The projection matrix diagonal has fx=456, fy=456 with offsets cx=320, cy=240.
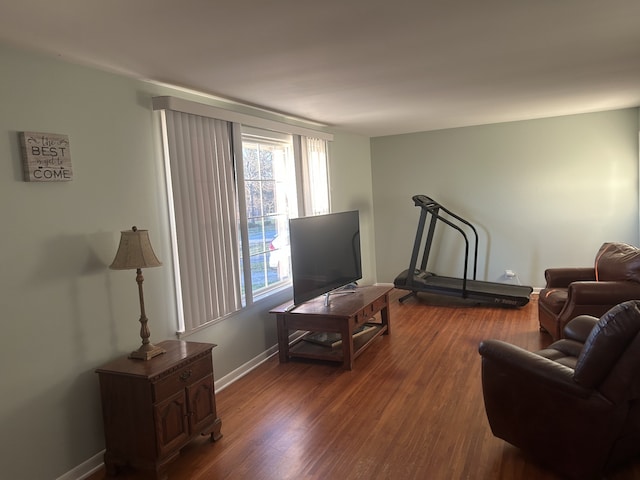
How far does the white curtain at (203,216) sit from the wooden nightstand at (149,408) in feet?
2.05

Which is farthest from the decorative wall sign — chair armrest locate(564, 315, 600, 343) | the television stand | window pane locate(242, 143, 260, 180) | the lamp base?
chair armrest locate(564, 315, 600, 343)

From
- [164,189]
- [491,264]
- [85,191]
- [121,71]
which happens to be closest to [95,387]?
[85,191]

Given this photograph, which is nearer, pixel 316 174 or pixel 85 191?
pixel 85 191

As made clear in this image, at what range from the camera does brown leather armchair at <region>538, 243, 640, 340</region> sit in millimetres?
3561

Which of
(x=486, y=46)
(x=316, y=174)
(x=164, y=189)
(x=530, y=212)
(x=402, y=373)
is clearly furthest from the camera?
(x=530, y=212)

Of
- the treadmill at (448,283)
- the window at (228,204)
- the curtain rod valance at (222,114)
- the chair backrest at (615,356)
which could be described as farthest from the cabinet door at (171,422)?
the treadmill at (448,283)

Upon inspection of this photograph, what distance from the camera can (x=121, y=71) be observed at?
2.62m

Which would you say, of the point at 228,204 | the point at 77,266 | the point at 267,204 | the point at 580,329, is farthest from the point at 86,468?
the point at 580,329

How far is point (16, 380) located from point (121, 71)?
172 centimetres

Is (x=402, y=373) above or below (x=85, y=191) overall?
below

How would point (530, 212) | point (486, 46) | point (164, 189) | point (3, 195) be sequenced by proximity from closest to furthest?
point (3, 195), point (486, 46), point (164, 189), point (530, 212)

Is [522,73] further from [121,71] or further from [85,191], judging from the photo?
[85,191]

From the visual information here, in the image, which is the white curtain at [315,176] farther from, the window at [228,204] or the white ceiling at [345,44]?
the white ceiling at [345,44]

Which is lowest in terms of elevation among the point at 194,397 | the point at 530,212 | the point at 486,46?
the point at 194,397
